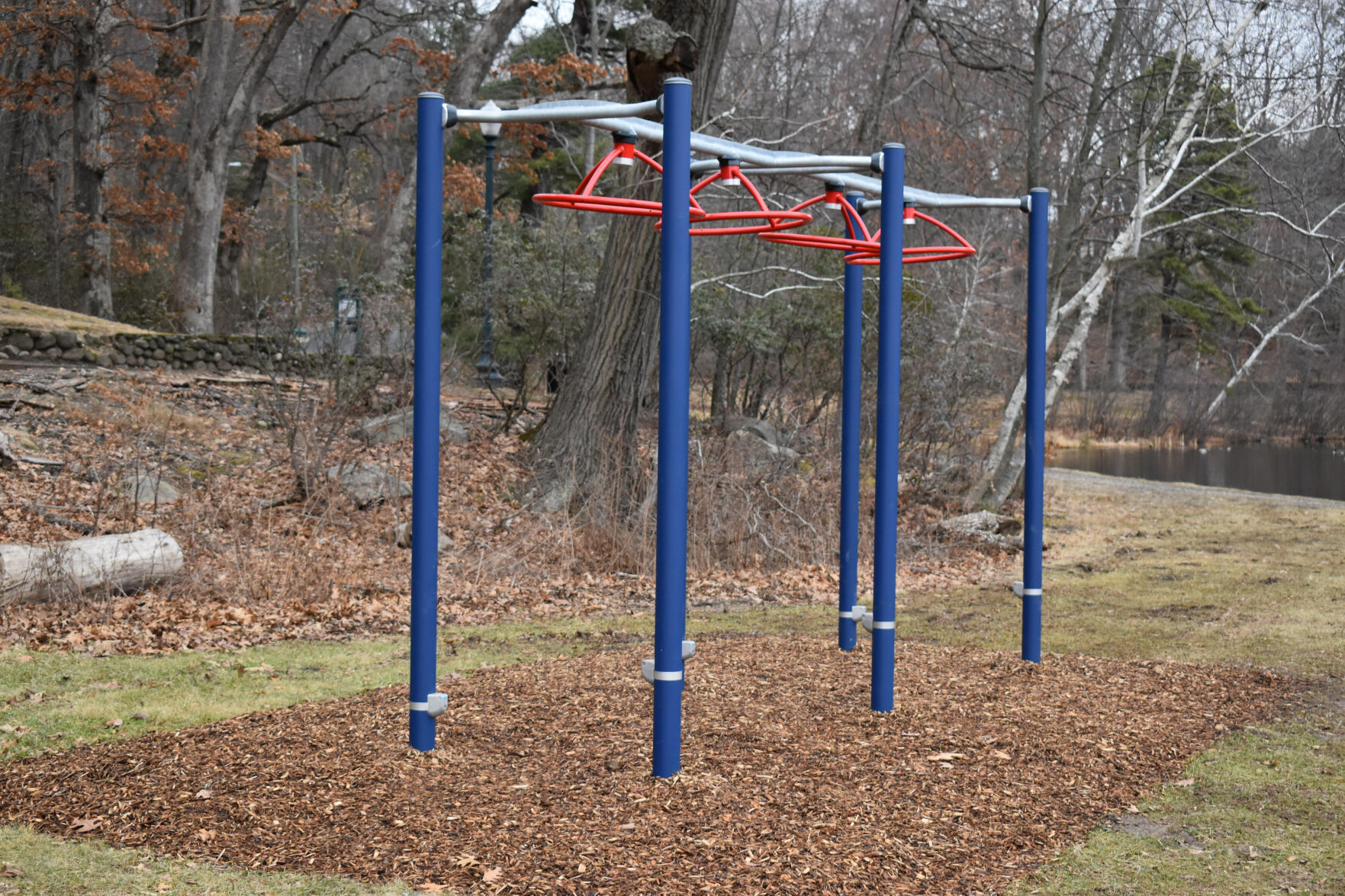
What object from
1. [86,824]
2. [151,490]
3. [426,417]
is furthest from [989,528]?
[86,824]

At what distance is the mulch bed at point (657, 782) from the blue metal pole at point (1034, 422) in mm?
385

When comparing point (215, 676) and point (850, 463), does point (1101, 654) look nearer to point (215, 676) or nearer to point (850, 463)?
point (850, 463)

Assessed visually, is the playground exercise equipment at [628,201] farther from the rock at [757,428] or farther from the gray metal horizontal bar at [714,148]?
the rock at [757,428]

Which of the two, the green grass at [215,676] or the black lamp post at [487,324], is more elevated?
the black lamp post at [487,324]

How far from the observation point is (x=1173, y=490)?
56.9 ft

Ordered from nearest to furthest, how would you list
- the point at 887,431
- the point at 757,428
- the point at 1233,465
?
1. the point at 887,431
2. the point at 757,428
3. the point at 1233,465

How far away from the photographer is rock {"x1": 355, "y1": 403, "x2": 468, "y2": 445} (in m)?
11.2

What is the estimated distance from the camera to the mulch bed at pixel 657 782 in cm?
321

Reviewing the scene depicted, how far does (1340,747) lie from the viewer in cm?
447

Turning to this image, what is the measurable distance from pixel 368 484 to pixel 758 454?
3.43 m

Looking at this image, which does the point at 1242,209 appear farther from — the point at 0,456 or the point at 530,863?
the point at 0,456

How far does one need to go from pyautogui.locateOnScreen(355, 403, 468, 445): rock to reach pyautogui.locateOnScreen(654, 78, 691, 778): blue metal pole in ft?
23.9

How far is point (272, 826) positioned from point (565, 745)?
43.2 inches

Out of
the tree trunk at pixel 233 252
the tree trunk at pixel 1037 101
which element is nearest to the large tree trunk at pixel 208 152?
the tree trunk at pixel 233 252
